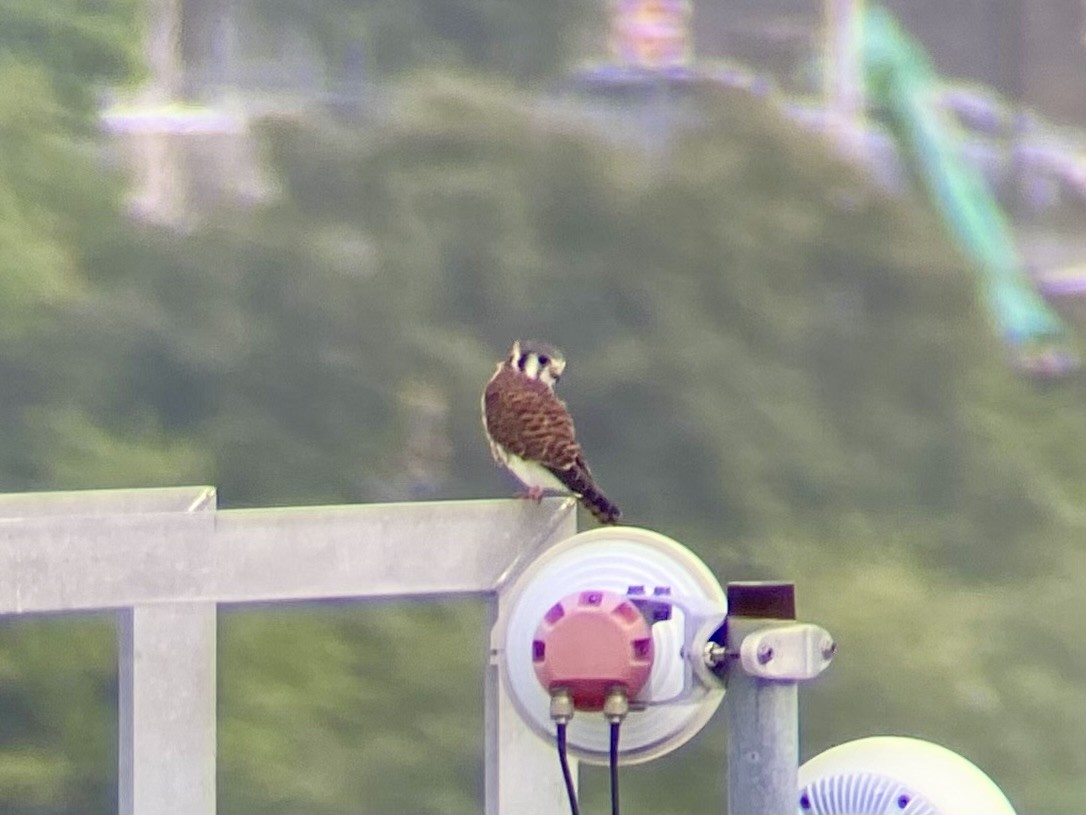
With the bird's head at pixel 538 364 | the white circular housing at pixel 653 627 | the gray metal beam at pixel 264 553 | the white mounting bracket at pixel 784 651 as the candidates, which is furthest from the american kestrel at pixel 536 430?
the white mounting bracket at pixel 784 651

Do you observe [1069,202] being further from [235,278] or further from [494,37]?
[235,278]

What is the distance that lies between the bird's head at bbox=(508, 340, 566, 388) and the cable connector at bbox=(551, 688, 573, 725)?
1538 mm

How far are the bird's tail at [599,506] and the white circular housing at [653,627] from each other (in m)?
1.25

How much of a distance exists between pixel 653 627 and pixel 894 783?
24 cm

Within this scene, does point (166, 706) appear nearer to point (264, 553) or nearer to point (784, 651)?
point (264, 553)

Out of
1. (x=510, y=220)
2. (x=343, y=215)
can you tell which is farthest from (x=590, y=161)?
(x=343, y=215)

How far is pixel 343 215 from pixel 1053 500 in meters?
1.42

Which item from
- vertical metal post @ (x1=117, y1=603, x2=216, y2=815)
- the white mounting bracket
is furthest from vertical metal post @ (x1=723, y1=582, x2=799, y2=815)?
vertical metal post @ (x1=117, y1=603, x2=216, y2=815)

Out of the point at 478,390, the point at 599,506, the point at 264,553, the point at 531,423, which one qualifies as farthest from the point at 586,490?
the point at 264,553

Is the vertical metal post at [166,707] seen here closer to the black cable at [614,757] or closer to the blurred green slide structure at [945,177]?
the black cable at [614,757]

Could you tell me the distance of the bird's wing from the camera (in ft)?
8.25

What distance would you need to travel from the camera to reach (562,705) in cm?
114

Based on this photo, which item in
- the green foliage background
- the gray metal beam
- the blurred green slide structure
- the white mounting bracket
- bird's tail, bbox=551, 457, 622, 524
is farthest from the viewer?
the blurred green slide structure

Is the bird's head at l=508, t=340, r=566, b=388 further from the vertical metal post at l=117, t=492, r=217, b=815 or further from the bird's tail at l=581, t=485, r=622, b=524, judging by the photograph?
the vertical metal post at l=117, t=492, r=217, b=815
